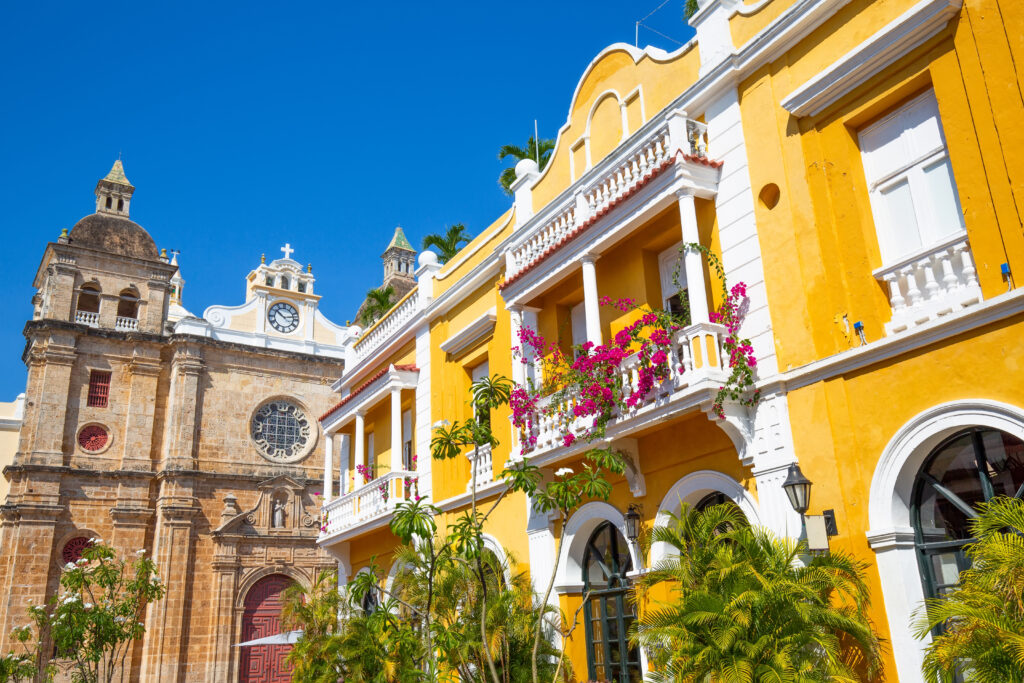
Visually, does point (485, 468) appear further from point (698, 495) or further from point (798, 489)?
point (798, 489)

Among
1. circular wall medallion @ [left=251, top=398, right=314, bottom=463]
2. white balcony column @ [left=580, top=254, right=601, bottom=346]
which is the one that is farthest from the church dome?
white balcony column @ [left=580, top=254, right=601, bottom=346]

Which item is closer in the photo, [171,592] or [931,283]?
[931,283]

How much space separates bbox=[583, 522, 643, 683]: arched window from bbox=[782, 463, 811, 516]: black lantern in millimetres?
3233

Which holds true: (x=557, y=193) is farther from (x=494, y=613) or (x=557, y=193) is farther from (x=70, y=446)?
(x=70, y=446)

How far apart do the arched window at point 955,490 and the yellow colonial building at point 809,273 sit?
0.06 feet

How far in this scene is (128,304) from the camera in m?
31.6

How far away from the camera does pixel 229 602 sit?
28.3 meters

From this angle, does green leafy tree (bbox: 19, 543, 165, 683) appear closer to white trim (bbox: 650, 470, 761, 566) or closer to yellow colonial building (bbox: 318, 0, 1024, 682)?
yellow colonial building (bbox: 318, 0, 1024, 682)

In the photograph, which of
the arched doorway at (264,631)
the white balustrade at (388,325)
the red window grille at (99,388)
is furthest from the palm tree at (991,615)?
the red window grille at (99,388)

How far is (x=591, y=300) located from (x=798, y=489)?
13.2ft

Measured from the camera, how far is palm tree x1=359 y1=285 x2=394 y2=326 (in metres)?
28.9

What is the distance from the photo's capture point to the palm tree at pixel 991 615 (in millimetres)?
4949

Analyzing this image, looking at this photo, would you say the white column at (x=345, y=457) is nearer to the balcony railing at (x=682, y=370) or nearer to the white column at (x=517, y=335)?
the white column at (x=517, y=335)

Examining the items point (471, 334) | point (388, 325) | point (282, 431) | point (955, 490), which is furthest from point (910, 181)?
point (282, 431)
